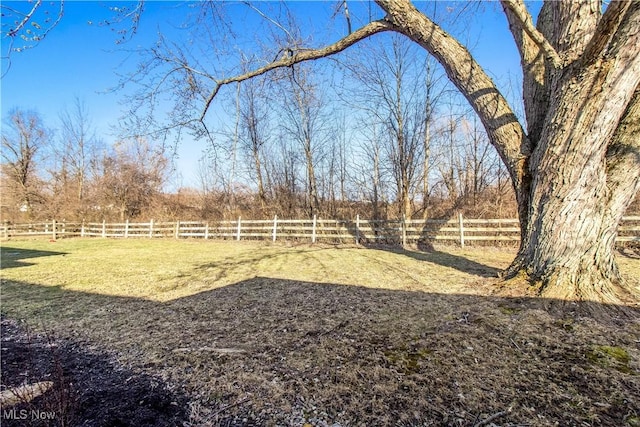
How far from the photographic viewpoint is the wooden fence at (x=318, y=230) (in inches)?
390

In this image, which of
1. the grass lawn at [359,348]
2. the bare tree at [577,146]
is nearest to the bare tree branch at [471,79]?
the bare tree at [577,146]

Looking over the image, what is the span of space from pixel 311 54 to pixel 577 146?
3.99 meters

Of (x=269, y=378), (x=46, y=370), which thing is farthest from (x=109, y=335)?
(x=269, y=378)

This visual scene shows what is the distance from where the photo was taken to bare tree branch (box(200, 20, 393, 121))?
4613 mm

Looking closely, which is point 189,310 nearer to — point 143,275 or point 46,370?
point 46,370

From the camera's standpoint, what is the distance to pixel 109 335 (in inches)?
128

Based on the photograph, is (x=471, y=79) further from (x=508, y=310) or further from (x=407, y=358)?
(x=407, y=358)

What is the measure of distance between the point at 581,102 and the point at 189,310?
17.2 ft

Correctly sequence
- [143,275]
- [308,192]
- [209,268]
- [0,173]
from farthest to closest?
[0,173], [308,192], [209,268], [143,275]

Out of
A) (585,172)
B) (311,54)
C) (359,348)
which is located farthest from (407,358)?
(311,54)

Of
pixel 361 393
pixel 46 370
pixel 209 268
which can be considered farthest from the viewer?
pixel 209 268

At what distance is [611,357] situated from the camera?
2350 mm

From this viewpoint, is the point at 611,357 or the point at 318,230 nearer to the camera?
the point at 611,357

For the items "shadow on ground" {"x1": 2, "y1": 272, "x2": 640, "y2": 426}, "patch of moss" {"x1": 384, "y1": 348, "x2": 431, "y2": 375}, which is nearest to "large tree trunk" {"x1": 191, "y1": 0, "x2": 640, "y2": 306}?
"shadow on ground" {"x1": 2, "y1": 272, "x2": 640, "y2": 426}
